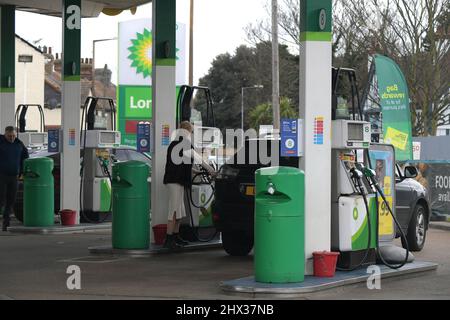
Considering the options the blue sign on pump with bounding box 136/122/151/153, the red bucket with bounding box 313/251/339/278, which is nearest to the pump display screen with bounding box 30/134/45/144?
the blue sign on pump with bounding box 136/122/151/153

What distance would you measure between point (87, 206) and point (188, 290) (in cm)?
913

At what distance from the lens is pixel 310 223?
36.0 ft

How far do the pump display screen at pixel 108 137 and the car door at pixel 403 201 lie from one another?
6564 mm

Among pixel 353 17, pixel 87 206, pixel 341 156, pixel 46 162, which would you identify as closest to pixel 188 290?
pixel 341 156

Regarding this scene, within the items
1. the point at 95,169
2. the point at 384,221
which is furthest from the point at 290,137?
the point at 95,169

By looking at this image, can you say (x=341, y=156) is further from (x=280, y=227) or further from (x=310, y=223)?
(x=280, y=227)

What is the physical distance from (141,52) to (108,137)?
1878cm

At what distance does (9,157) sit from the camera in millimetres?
17516

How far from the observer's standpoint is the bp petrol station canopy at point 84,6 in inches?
837

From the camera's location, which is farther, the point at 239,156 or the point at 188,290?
the point at 239,156

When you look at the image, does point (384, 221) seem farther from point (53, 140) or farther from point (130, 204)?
point (53, 140)

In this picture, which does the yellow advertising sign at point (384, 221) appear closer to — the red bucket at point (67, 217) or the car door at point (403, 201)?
the car door at point (403, 201)

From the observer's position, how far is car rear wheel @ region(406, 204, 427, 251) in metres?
15.2

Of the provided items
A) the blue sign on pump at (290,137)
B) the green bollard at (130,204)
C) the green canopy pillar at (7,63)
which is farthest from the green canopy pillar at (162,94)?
the green canopy pillar at (7,63)
